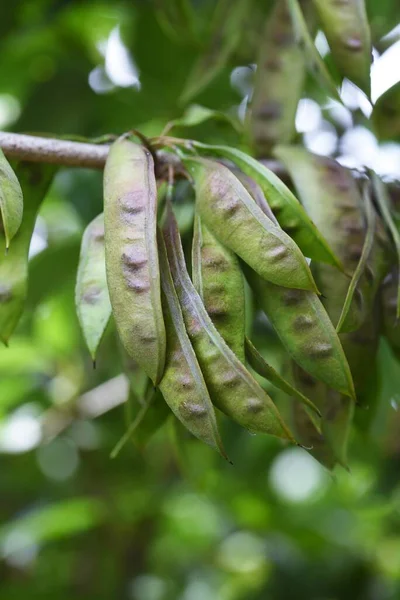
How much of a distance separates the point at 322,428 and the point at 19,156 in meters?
0.44

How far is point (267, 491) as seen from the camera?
1940 mm

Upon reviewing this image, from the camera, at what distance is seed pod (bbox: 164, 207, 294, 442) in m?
0.73

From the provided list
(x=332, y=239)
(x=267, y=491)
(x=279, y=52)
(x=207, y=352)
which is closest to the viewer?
(x=207, y=352)

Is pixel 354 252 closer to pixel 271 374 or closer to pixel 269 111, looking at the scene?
pixel 271 374

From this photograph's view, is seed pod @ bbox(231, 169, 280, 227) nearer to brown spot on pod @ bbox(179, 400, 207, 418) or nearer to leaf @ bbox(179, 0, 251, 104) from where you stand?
brown spot on pod @ bbox(179, 400, 207, 418)

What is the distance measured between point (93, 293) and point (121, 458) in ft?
4.12

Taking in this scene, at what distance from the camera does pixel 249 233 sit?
79cm

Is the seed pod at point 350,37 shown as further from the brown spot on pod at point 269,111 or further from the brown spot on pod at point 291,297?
the brown spot on pod at point 291,297

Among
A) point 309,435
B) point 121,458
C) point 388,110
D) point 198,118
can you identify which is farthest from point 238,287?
point 121,458

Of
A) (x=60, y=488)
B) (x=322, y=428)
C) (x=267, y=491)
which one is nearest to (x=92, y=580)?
(x=60, y=488)

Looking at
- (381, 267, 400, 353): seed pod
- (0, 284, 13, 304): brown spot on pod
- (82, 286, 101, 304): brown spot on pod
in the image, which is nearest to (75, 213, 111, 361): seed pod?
(82, 286, 101, 304): brown spot on pod

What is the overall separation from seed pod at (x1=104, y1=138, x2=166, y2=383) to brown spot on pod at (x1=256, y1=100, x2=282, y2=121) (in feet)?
1.44

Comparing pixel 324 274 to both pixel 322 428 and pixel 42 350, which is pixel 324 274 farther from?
pixel 42 350

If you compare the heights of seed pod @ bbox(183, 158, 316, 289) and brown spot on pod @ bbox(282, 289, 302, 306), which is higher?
seed pod @ bbox(183, 158, 316, 289)
